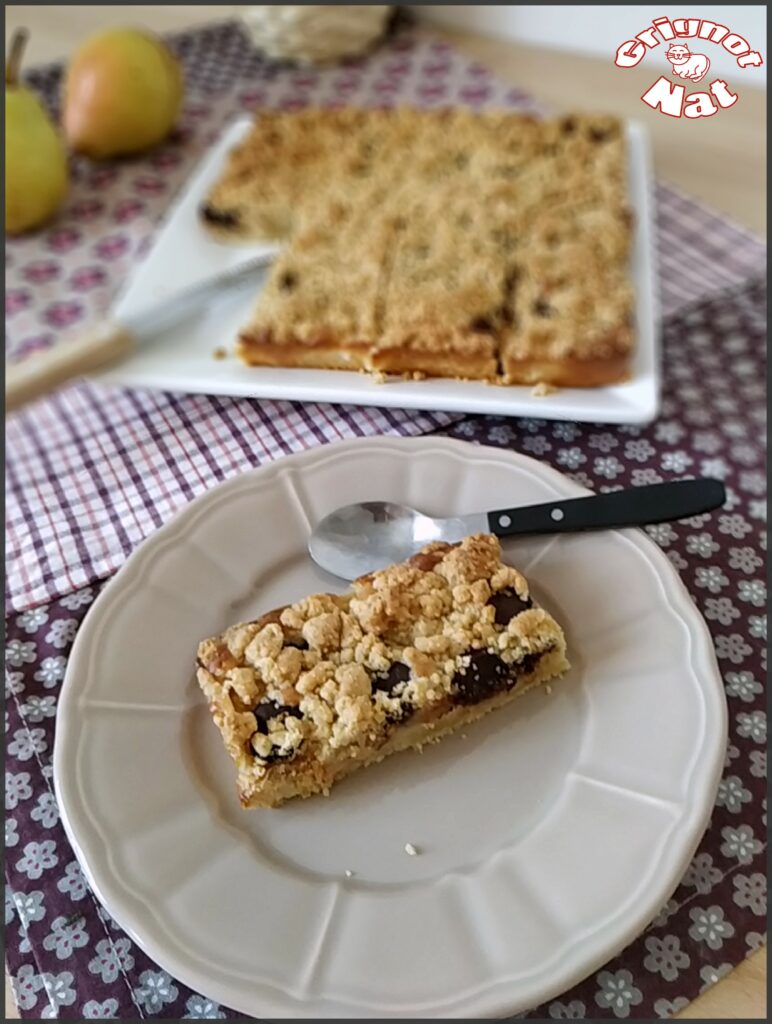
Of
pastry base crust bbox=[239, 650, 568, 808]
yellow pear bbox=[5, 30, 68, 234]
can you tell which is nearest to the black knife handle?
pastry base crust bbox=[239, 650, 568, 808]

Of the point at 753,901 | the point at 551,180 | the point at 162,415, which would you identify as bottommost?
the point at 753,901

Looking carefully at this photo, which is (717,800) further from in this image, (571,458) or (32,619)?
(32,619)

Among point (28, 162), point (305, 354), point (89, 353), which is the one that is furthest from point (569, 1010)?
point (28, 162)

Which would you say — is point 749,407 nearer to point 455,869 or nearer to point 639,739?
point 639,739

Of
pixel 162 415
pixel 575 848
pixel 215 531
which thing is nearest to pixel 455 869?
pixel 575 848

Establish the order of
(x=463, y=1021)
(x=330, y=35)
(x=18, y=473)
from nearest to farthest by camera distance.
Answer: (x=463, y=1021) → (x=18, y=473) → (x=330, y=35)

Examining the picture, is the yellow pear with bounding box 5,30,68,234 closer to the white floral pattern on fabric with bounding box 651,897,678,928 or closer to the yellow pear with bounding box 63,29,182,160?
the yellow pear with bounding box 63,29,182,160

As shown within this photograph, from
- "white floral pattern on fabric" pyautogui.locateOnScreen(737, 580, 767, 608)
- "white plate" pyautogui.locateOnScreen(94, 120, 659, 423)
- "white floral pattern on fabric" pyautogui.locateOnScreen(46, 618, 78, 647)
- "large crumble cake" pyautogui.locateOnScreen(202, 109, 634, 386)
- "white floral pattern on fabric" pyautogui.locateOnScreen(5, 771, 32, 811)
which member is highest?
"large crumble cake" pyautogui.locateOnScreen(202, 109, 634, 386)
